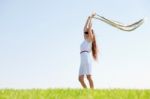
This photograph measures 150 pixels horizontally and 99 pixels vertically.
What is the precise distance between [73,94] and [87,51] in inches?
177

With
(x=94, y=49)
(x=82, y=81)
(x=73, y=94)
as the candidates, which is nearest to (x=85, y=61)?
(x=94, y=49)

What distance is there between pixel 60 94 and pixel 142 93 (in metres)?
2.35

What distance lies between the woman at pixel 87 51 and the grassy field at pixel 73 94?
3.15m

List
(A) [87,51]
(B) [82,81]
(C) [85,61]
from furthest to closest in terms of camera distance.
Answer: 1. (A) [87,51]
2. (C) [85,61]
3. (B) [82,81]

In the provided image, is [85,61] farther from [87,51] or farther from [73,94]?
[73,94]

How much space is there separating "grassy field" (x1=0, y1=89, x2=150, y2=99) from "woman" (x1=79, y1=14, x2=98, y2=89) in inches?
124

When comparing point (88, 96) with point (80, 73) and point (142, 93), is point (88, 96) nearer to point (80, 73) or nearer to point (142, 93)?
point (142, 93)

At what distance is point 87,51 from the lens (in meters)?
17.4

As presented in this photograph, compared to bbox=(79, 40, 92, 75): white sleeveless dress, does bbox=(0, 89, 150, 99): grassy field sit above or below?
below

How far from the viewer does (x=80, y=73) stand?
56.6 feet

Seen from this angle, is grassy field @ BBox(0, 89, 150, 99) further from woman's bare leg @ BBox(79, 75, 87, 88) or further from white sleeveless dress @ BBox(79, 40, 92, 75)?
white sleeveless dress @ BBox(79, 40, 92, 75)

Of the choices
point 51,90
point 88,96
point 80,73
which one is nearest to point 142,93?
point 88,96

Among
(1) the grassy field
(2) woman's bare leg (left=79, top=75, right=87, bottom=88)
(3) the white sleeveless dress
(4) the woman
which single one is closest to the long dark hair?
(4) the woman

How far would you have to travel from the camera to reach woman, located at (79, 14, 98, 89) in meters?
17.2
